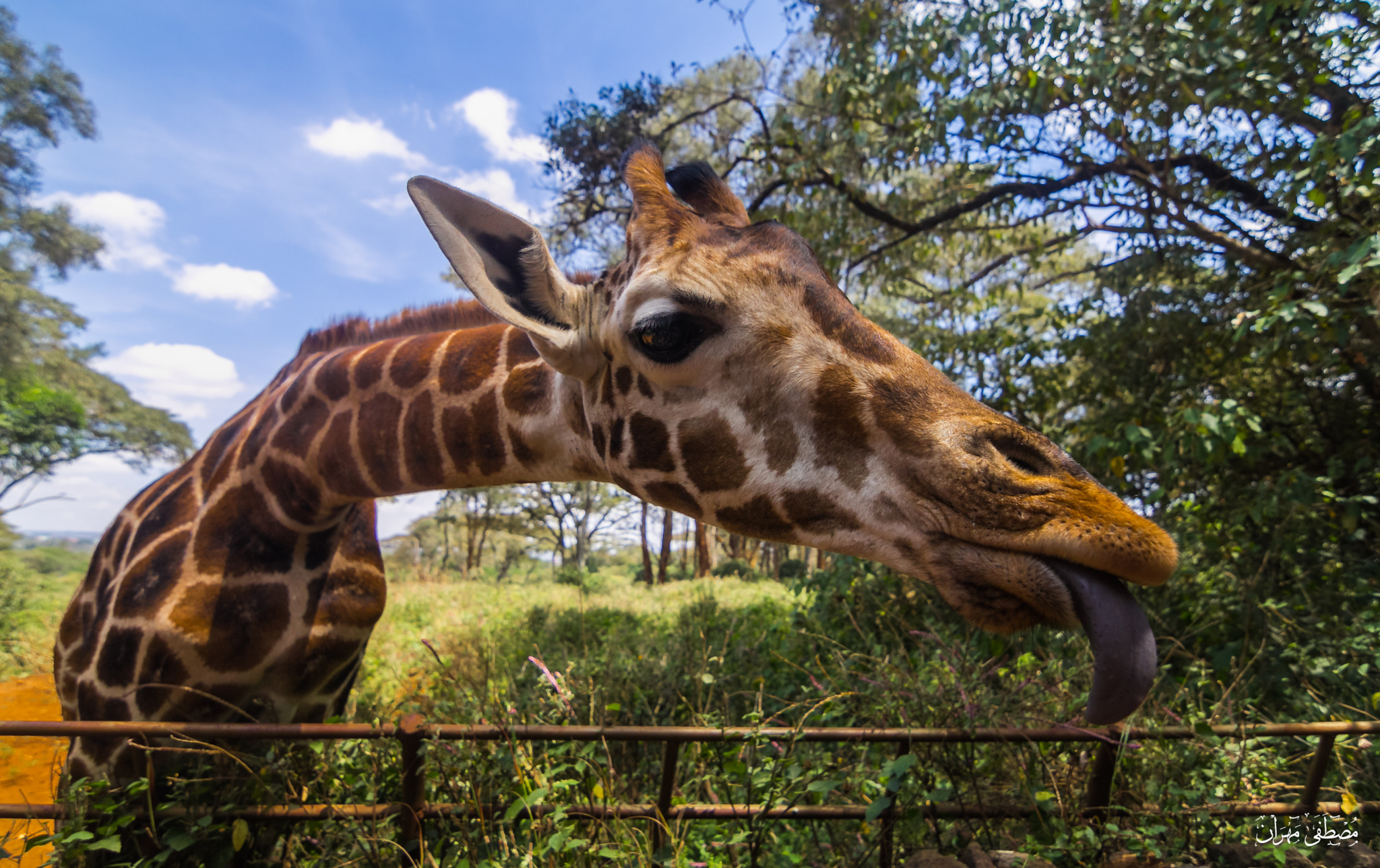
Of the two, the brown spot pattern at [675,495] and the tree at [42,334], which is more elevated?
the tree at [42,334]

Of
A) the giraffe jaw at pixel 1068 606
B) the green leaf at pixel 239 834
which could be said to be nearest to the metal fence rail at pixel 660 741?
the green leaf at pixel 239 834

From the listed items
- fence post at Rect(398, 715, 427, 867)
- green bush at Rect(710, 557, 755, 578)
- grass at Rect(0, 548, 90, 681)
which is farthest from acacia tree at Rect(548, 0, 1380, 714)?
green bush at Rect(710, 557, 755, 578)

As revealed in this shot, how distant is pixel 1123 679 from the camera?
3.88ft

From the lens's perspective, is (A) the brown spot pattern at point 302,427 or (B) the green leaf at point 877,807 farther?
(A) the brown spot pattern at point 302,427

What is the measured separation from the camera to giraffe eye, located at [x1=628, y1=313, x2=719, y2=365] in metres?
1.80

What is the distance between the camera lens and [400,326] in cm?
312

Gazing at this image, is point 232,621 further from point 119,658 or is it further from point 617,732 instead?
point 617,732

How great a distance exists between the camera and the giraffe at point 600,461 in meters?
1.33

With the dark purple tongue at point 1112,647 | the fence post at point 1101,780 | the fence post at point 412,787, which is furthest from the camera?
the fence post at point 1101,780

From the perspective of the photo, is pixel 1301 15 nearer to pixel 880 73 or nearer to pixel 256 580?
pixel 880 73

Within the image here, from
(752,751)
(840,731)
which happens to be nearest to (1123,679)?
Answer: (840,731)

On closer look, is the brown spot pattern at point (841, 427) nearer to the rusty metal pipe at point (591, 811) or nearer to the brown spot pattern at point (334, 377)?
the rusty metal pipe at point (591, 811)

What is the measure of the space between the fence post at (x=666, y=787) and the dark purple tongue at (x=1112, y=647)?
1.50 metres

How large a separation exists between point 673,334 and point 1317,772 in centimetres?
323
